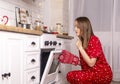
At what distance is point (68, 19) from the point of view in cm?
431

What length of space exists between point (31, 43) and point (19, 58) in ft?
0.92

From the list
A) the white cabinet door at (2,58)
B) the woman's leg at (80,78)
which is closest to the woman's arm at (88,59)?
the woman's leg at (80,78)

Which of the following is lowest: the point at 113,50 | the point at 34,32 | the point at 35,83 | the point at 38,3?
the point at 35,83

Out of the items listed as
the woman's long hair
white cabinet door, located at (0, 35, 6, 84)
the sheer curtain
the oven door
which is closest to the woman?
the woman's long hair

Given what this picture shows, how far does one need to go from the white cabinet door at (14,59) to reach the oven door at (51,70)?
0.50 metres

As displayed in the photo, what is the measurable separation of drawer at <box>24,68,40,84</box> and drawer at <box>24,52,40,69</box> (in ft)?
0.19

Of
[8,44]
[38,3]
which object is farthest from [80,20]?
[38,3]

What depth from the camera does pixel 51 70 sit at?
2.75m

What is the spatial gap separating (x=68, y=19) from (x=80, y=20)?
6.32 feet

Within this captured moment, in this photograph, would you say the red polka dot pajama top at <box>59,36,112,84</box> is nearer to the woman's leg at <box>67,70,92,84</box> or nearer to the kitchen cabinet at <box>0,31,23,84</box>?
the woman's leg at <box>67,70,92,84</box>

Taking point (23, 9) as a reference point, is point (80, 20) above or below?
below

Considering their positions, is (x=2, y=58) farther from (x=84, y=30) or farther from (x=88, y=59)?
(x=84, y=30)

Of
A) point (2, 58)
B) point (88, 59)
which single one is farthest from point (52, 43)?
point (2, 58)

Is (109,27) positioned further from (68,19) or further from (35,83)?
(35,83)
